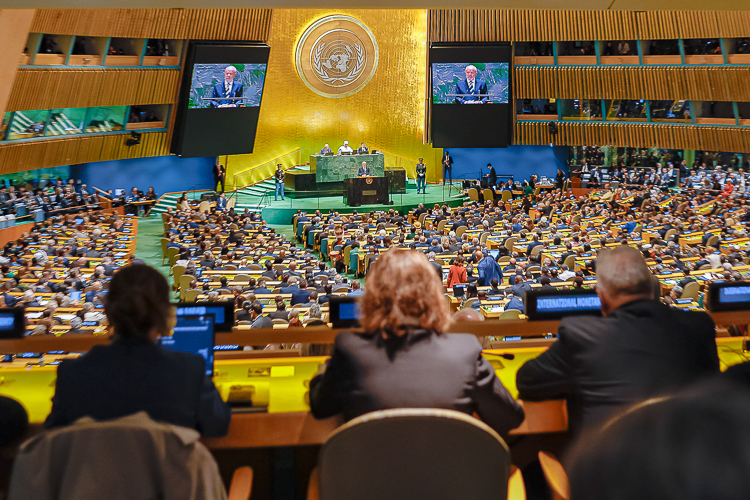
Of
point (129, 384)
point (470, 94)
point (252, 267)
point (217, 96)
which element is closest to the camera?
point (129, 384)

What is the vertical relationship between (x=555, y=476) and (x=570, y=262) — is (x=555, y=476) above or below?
below

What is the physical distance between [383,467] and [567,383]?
804mm

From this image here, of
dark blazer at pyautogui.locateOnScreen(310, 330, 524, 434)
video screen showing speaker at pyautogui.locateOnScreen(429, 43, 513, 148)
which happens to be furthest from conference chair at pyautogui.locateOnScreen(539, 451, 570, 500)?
video screen showing speaker at pyautogui.locateOnScreen(429, 43, 513, 148)

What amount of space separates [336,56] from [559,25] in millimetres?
8688

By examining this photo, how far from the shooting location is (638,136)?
75.3ft

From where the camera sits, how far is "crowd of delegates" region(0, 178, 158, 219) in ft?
57.0

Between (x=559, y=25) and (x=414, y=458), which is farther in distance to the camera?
(x=559, y=25)

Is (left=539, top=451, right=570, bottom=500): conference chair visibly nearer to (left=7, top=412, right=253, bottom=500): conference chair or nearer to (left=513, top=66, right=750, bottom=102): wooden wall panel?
(left=7, top=412, right=253, bottom=500): conference chair

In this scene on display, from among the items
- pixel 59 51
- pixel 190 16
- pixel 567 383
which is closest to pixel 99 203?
pixel 59 51

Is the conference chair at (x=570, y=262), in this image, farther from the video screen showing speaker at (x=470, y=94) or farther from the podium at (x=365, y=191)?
the video screen showing speaker at (x=470, y=94)

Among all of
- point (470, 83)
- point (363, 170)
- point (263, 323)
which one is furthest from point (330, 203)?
point (263, 323)

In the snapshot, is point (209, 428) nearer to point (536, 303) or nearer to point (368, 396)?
point (368, 396)

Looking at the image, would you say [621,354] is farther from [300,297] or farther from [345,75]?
[345,75]

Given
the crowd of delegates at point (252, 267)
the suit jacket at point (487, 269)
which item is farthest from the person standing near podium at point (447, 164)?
the suit jacket at point (487, 269)
